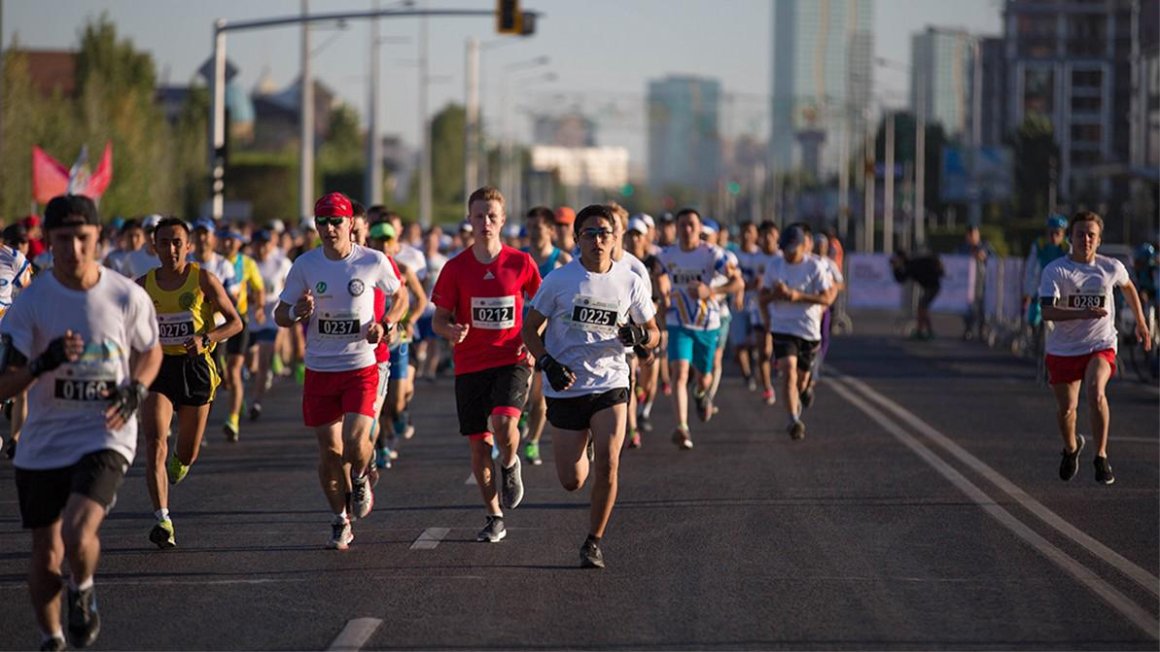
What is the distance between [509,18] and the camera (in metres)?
34.6

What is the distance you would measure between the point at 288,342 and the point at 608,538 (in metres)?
13.7

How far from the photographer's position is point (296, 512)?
13.0m

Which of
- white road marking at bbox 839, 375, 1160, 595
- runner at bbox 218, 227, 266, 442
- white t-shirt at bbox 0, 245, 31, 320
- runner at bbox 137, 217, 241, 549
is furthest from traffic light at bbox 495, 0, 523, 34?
runner at bbox 137, 217, 241, 549

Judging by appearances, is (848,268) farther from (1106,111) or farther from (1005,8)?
(1106,111)

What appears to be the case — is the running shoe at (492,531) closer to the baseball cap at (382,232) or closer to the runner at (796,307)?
the baseball cap at (382,232)

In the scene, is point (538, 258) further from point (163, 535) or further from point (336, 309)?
point (163, 535)

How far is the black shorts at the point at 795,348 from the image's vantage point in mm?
18391

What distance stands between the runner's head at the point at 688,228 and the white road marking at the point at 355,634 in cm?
964

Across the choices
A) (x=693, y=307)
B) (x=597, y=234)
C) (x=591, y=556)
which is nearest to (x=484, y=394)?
(x=597, y=234)

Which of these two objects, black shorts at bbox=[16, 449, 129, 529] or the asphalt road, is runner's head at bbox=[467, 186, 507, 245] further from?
black shorts at bbox=[16, 449, 129, 529]

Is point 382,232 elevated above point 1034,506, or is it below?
above

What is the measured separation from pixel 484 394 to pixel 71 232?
4.13m

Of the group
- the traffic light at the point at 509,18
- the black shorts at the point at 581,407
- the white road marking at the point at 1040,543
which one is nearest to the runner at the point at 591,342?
the black shorts at the point at 581,407

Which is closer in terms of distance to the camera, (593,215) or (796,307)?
(593,215)
